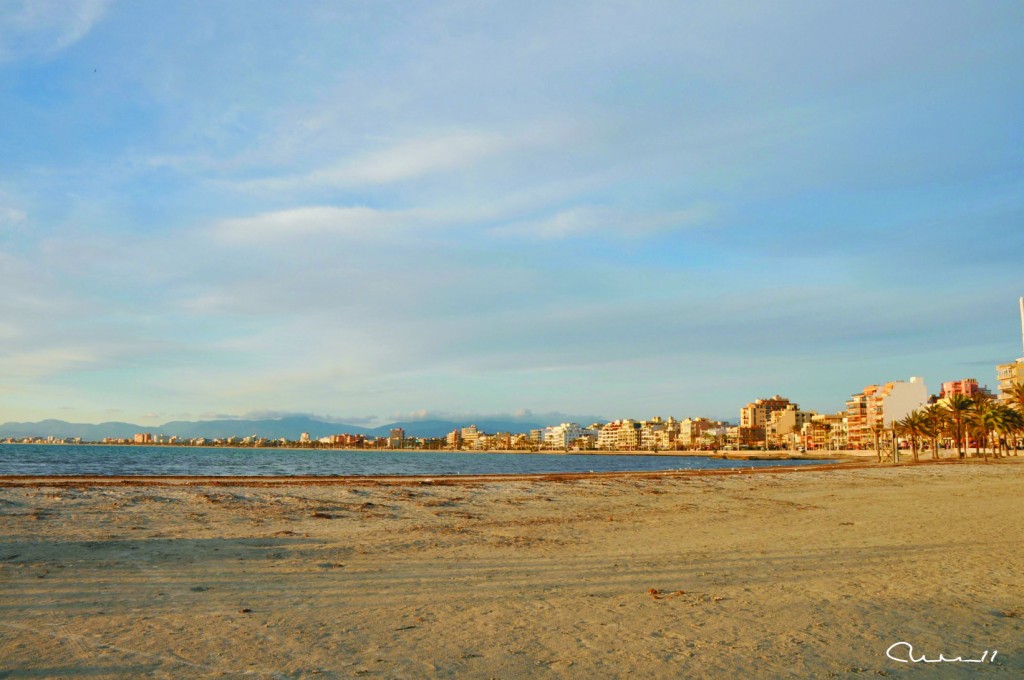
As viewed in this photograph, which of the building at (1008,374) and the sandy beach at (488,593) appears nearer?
the sandy beach at (488,593)

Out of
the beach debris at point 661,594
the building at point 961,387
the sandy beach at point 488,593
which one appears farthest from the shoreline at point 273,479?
the building at point 961,387

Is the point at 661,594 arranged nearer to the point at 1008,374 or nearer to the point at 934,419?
the point at 934,419

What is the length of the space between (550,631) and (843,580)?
6.50 metres

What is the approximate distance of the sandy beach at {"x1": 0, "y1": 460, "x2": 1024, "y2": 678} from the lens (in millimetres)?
7688

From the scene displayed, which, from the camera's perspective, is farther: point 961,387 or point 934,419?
point 961,387

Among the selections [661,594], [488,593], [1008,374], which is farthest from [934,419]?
[488,593]

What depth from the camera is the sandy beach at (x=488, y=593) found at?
7688 millimetres

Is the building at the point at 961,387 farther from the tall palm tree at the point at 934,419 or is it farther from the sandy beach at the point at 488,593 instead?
the sandy beach at the point at 488,593

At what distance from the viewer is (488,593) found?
10891 millimetres
